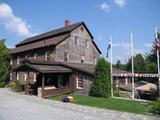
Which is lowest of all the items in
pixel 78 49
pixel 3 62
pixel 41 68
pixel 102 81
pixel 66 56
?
pixel 102 81

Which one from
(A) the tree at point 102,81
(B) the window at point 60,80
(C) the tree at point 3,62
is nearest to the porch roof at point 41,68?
(B) the window at point 60,80

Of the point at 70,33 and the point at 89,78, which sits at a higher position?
the point at 70,33

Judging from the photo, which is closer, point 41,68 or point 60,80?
point 41,68

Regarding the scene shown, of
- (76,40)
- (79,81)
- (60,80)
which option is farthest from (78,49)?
(79,81)

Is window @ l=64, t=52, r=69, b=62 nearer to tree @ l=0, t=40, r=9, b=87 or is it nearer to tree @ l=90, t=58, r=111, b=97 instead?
tree @ l=90, t=58, r=111, b=97

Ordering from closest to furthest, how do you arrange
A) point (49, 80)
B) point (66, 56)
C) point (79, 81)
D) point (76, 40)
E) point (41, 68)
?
point (41, 68) < point (79, 81) < point (49, 80) < point (66, 56) < point (76, 40)

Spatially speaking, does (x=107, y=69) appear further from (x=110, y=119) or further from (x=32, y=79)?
(x=32, y=79)

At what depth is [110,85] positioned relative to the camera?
20156 millimetres

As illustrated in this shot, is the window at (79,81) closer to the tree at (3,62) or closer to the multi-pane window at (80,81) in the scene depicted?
the multi-pane window at (80,81)

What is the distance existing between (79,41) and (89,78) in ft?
37.6

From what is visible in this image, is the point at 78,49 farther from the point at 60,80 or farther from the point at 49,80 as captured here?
the point at 49,80

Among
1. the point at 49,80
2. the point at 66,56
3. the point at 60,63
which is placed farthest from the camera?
the point at 66,56

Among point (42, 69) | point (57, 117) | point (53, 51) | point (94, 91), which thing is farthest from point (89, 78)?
point (57, 117)

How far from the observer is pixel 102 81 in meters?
19.8
